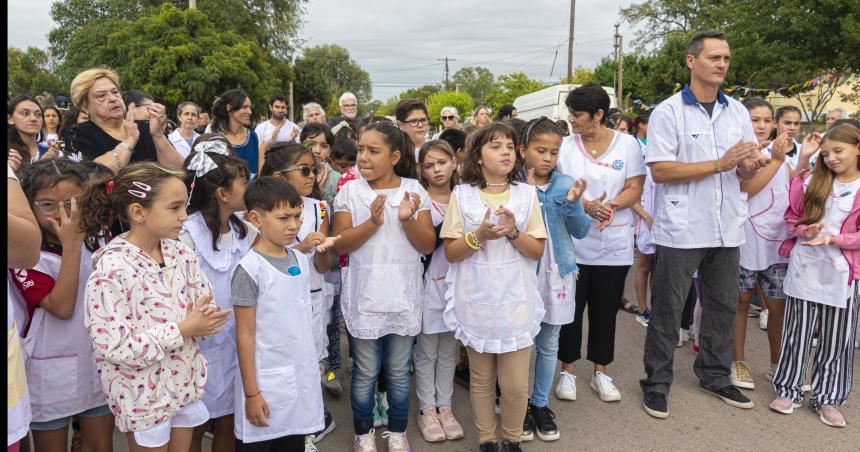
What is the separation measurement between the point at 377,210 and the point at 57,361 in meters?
1.47

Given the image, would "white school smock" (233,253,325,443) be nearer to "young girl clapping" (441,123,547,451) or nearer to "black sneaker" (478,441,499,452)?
"young girl clapping" (441,123,547,451)

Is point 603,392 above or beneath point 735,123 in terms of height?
beneath

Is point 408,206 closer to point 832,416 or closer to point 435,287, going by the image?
point 435,287

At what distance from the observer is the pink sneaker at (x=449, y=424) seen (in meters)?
3.33

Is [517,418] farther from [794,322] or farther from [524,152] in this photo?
[794,322]

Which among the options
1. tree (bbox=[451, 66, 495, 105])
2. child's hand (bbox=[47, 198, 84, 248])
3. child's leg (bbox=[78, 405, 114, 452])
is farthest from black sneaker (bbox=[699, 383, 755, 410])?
tree (bbox=[451, 66, 495, 105])

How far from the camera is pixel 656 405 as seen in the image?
3.66 metres

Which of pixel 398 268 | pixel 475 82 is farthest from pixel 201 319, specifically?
pixel 475 82

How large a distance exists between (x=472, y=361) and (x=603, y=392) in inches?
51.0

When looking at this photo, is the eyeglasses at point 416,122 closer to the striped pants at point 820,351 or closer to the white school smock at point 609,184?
the white school smock at point 609,184

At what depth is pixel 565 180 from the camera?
3246 mm

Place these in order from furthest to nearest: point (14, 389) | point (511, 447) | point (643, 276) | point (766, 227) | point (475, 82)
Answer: point (475, 82) < point (643, 276) < point (766, 227) < point (511, 447) < point (14, 389)

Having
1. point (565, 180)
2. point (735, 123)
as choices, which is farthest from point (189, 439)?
point (735, 123)

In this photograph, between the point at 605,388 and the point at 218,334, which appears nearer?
the point at 218,334
